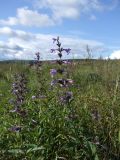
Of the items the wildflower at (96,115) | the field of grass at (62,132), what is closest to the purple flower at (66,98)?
the field of grass at (62,132)

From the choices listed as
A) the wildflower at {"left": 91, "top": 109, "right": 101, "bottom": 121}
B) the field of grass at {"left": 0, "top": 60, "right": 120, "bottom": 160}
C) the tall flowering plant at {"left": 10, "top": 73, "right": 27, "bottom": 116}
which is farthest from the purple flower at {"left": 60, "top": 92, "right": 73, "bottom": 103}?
the wildflower at {"left": 91, "top": 109, "right": 101, "bottom": 121}

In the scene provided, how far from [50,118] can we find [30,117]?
0.86 feet

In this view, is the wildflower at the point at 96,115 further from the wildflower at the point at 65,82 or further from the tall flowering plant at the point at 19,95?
the tall flowering plant at the point at 19,95

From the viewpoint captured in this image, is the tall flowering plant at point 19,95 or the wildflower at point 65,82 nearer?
the wildflower at point 65,82

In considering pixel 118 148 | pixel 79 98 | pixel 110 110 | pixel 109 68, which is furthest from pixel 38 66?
pixel 109 68

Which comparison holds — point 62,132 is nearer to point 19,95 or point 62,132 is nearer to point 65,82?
point 65,82

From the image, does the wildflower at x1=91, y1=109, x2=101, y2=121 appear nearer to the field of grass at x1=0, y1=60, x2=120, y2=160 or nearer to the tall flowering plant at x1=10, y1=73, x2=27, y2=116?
the field of grass at x1=0, y1=60, x2=120, y2=160

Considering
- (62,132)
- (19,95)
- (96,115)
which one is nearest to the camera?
(62,132)

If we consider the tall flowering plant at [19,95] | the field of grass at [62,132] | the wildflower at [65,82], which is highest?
the wildflower at [65,82]

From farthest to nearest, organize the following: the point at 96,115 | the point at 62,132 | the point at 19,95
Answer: the point at 19,95
the point at 96,115
the point at 62,132

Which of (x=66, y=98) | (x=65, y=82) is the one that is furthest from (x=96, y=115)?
(x=65, y=82)

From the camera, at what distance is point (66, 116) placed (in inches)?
208

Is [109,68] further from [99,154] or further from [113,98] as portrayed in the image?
[99,154]

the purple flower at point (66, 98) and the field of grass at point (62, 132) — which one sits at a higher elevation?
the purple flower at point (66, 98)
